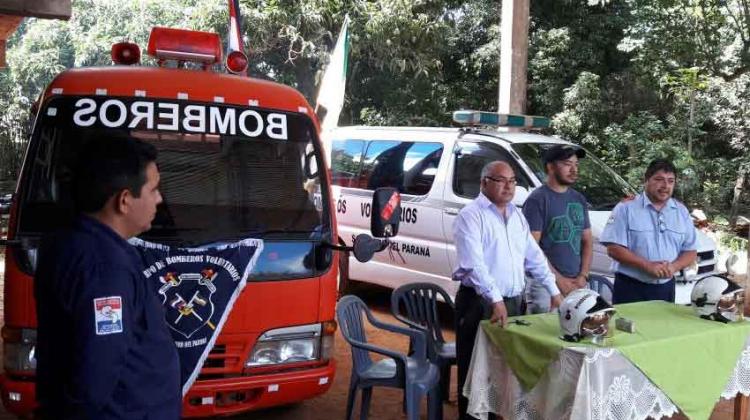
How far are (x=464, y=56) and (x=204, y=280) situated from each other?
47.5 feet

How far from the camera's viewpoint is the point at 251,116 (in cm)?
408

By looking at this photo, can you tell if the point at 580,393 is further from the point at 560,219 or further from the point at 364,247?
the point at 560,219

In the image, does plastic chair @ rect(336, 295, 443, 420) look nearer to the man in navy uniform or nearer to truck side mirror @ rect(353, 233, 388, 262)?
truck side mirror @ rect(353, 233, 388, 262)

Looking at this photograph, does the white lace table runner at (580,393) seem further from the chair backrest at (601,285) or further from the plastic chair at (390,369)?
the chair backrest at (601,285)

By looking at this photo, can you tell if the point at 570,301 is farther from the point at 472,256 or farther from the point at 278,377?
the point at 278,377

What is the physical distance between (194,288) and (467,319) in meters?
1.52

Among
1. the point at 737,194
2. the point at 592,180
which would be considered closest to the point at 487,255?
the point at 592,180

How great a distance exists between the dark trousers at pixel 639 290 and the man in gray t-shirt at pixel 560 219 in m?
0.25

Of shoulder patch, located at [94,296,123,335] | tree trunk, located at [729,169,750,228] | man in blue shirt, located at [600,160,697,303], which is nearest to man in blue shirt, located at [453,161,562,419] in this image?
man in blue shirt, located at [600,160,697,303]

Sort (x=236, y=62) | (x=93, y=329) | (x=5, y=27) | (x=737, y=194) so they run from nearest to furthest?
(x=93, y=329) < (x=236, y=62) < (x=5, y=27) < (x=737, y=194)

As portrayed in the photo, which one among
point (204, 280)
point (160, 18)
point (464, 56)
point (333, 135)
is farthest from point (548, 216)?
point (160, 18)

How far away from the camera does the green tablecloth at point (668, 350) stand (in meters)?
3.31

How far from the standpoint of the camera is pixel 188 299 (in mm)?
3529

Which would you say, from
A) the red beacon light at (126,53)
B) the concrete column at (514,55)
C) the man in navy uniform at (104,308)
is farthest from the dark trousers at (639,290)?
the concrete column at (514,55)
